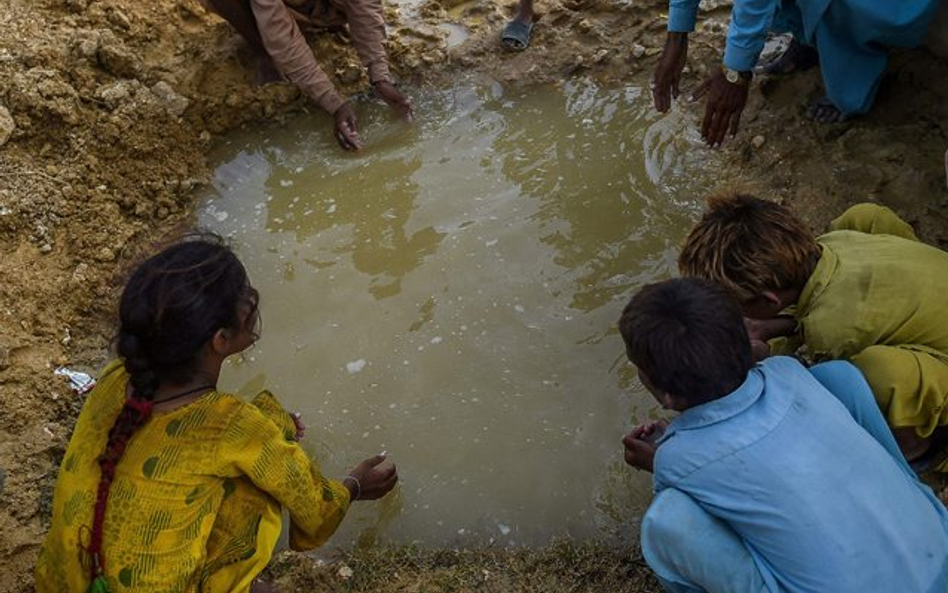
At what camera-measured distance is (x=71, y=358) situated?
9.48ft

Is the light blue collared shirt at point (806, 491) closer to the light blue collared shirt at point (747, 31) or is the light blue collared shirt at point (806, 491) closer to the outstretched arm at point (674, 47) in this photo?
the light blue collared shirt at point (747, 31)

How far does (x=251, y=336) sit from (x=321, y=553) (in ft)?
2.85

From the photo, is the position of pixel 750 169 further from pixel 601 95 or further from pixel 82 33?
pixel 82 33

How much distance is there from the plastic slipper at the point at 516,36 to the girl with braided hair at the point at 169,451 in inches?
101

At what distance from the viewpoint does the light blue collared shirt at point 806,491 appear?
1493 mm

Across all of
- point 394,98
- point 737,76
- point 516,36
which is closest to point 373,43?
point 394,98

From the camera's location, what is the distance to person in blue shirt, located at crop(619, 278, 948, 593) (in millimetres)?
1497

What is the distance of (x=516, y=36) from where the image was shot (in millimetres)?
3873

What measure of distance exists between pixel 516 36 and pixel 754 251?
231 cm

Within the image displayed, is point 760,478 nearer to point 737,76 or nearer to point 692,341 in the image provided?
point 692,341

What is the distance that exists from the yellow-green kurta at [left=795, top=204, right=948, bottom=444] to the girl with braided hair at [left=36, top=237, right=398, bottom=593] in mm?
1270

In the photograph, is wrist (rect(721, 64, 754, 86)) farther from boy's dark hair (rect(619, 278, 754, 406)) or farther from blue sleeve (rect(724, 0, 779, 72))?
boy's dark hair (rect(619, 278, 754, 406))

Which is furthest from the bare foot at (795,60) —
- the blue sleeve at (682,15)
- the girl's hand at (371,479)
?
the girl's hand at (371,479)

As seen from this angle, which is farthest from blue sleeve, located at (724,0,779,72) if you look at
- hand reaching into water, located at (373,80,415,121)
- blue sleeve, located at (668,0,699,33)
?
hand reaching into water, located at (373,80,415,121)
